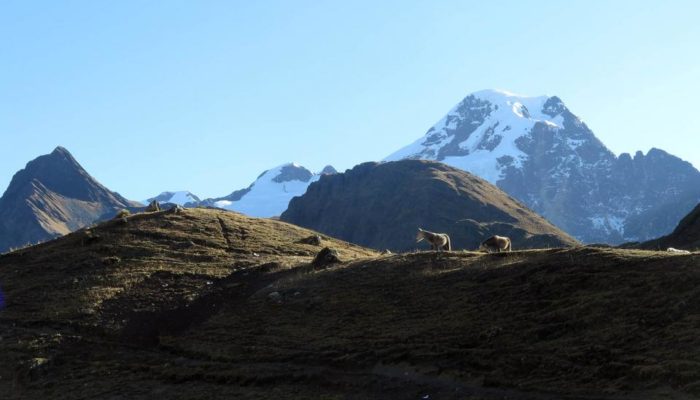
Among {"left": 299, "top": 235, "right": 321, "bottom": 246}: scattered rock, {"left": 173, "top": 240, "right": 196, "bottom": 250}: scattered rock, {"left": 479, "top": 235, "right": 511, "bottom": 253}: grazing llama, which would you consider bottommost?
{"left": 479, "top": 235, "right": 511, "bottom": 253}: grazing llama

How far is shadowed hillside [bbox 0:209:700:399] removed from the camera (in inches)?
1117

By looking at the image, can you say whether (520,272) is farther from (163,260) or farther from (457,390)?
(163,260)

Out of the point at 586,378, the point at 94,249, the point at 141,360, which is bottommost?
the point at 586,378

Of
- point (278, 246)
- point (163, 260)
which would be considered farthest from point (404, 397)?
point (278, 246)

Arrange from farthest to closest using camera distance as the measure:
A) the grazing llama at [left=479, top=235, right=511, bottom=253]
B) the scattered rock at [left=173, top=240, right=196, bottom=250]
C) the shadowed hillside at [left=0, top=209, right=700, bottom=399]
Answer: the scattered rock at [left=173, top=240, right=196, bottom=250] → the grazing llama at [left=479, top=235, right=511, bottom=253] → the shadowed hillside at [left=0, top=209, right=700, bottom=399]

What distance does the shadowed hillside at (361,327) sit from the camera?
28.4 m

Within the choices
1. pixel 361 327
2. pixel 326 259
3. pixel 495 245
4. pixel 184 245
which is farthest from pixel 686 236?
pixel 184 245

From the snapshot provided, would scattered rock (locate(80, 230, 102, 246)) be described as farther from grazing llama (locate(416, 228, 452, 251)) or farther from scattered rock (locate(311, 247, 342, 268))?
grazing llama (locate(416, 228, 452, 251))

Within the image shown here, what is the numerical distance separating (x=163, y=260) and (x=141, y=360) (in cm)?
2150

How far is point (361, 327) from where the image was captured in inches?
1519

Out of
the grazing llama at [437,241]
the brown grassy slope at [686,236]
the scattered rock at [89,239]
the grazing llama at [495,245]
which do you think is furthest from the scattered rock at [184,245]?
the brown grassy slope at [686,236]

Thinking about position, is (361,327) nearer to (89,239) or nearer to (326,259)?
(326,259)

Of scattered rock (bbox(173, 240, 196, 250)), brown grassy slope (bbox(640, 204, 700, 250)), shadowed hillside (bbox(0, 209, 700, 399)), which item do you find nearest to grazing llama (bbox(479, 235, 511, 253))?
shadowed hillside (bbox(0, 209, 700, 399))

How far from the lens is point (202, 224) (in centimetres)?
7269
